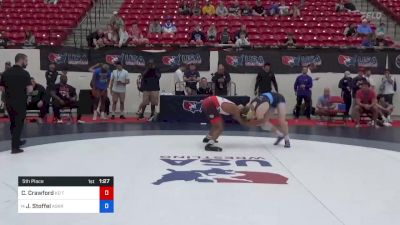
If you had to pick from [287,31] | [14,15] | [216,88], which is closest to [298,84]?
[216,88]

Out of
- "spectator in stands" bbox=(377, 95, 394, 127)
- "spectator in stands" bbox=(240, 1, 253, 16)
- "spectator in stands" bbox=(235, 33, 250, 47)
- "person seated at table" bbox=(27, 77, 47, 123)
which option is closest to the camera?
"person seated at table" bbox=(27, 77, 47, 123)

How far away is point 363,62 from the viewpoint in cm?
1533

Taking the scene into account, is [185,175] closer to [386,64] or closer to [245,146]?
[245,146]

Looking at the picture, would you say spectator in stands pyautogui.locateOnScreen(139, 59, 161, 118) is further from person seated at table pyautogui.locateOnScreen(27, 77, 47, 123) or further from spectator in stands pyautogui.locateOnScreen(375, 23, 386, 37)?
spectator in stands pyautogui.locateOnScreen(375, 23, 386, 37)

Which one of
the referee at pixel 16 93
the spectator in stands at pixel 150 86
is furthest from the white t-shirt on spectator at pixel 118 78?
the referee at pixel 16 93

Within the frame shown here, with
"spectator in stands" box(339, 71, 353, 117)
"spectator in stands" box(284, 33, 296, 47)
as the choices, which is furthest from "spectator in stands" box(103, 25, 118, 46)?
"spectator in stands" box(339, 71, 353, 117)

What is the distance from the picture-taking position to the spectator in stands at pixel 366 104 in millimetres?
12874

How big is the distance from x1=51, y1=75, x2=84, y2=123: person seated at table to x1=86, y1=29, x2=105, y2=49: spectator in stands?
97.8 inches

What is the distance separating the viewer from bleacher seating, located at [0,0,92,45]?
17375 millimetres

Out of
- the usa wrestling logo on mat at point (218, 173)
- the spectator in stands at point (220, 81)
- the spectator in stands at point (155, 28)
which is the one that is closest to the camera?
the usa wrestling logo on mat at point (218, 173)
